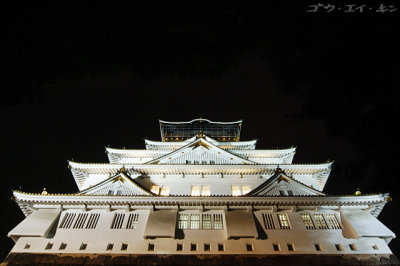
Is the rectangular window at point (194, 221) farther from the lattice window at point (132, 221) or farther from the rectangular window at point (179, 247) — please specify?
the lattice window at point (132, 221)

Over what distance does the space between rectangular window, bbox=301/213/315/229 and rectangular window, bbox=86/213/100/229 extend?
604 inches

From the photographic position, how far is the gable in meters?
17.6

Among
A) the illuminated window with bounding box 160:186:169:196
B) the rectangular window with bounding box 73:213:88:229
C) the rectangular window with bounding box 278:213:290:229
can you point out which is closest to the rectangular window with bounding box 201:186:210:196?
the illuminated window with bounding box 160:186:169:196

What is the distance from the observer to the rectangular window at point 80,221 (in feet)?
52.0

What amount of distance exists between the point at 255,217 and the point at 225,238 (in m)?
2.88

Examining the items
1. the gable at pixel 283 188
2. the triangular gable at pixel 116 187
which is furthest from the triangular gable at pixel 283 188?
the triangular gable at pixel 116 187

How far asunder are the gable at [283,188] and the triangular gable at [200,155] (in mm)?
5305

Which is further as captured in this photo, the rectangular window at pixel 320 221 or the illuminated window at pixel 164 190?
the illuminated window at pixel 164 190

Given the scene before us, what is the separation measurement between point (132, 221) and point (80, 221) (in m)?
3.83

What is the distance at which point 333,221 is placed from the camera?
16.2 metres

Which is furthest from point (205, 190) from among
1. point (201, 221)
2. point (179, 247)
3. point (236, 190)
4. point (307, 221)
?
point (307, 221)

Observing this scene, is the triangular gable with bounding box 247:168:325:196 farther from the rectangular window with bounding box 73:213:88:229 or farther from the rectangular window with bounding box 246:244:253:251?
the rectangular window with bounding box 73:213:88:229

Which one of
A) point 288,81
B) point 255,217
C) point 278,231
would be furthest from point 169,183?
point 288,81

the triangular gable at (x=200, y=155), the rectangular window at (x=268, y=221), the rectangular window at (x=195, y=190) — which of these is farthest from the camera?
the triangular gable at (x=200, y=155)
